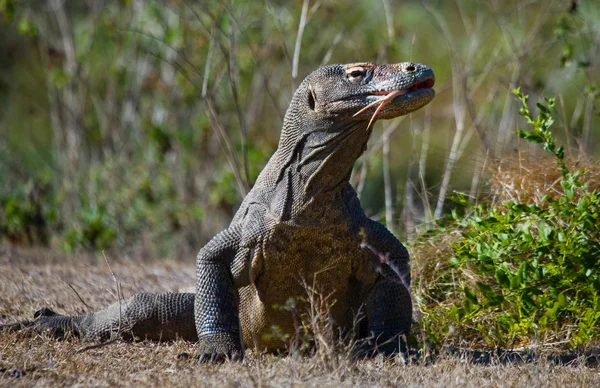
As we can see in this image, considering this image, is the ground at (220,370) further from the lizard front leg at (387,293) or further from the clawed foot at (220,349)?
the lizard front leg at (387,293)

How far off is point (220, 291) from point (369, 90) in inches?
54.0

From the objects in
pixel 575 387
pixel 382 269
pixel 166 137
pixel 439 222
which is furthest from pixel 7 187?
pixel 575 387

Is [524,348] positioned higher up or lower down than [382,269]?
lower down

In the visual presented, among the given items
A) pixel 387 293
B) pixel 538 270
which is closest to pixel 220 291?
pixel 387 293

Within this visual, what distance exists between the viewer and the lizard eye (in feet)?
16.3

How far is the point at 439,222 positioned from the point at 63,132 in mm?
9059

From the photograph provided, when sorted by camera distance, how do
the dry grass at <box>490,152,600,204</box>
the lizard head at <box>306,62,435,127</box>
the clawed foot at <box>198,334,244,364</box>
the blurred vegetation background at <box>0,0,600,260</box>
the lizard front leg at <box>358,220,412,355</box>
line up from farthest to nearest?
1. the blurred vegetation background at <box>0,0,600,260</box>
2. the dry grass at <box>490,152,600,204</box>
3. the lizard front leg at <box>358,220,412,355</box>
4. the clawed foot at <box>198,334,244,364</box>
5. the lizard head at <box>306,62,435,127</box>

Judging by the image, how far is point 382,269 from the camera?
17.4 feet

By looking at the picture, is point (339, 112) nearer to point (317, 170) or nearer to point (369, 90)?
point (369, 90)

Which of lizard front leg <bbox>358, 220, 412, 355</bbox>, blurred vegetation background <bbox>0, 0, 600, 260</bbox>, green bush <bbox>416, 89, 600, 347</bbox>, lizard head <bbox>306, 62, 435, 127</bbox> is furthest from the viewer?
blurred vegetation background <bbox>0, 0, 600, 260</bbox>

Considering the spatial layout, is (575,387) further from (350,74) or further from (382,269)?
(350,74)

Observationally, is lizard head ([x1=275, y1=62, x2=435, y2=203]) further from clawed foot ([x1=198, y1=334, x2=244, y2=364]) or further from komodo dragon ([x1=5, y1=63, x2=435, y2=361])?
clawed foot ([x1=198, y1=334, x2=244, y2=364])

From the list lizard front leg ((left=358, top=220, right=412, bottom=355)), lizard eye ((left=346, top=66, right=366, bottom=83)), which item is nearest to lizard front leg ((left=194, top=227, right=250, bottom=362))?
lizard front leg ((left=358, top=220, right=412, bottom=355))

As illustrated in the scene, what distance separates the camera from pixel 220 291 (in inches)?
206
